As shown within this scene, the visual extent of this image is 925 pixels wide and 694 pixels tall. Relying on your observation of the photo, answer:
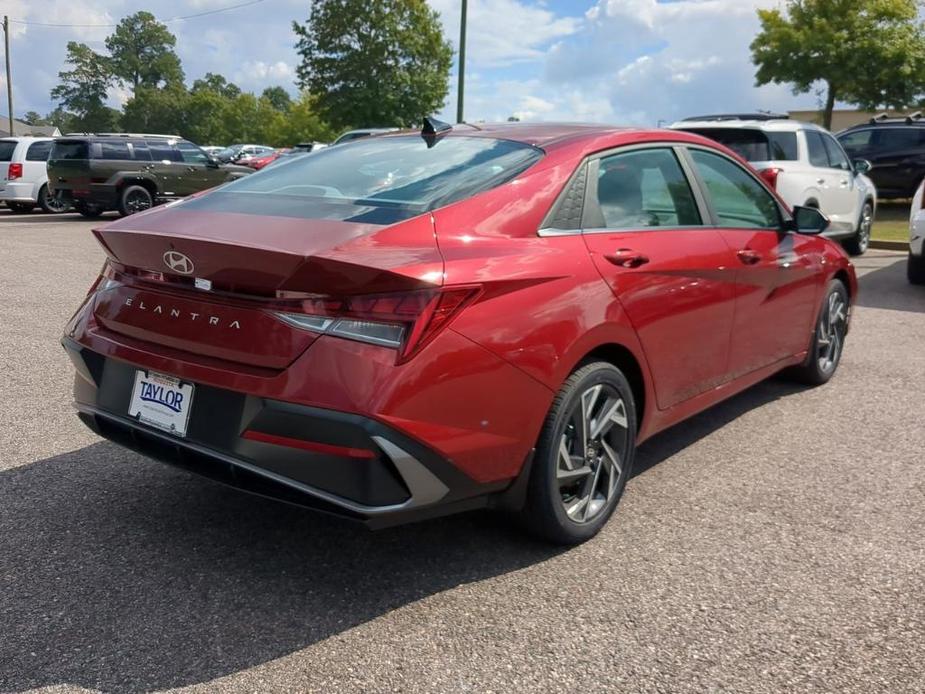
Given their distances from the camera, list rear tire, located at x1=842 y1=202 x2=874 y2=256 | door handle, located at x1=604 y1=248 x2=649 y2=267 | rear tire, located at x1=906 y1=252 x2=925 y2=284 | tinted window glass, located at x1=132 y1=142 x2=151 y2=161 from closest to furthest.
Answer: door handle, located at x1=604 y1=248 x2=649 y2=267 → rear tire, located at x1=906 y1=252 x2=925 y2=284 → rear tire, located at x1=842 y1=202 x2=874 y2=256 → tinted window glass, located at x1=132 y1=142 x2=151 y2=161

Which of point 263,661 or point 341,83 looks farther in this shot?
point 341,83

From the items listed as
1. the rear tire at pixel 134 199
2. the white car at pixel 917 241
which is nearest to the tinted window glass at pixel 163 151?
the rear tire at pixel 134 199

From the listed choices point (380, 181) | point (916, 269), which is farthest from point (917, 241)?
point (380, 181)

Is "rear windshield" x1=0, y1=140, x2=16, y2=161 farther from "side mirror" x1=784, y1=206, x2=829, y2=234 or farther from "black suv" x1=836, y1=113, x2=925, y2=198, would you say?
"side mirror" x1=784, y1=206, x2=829, y2=234

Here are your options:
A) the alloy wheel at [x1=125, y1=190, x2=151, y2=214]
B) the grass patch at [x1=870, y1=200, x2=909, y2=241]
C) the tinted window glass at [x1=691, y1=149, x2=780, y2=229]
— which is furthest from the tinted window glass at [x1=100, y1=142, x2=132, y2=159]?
the tinted window glass at [x1=691, y1=149, x2=780, y2=229]

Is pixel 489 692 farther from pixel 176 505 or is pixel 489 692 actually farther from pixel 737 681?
pixel 176 505

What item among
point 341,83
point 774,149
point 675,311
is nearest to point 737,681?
point 675,311

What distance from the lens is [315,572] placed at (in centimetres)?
313

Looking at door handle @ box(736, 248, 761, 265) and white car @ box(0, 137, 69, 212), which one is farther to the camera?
white car @ box(0, 137, 69, 212)

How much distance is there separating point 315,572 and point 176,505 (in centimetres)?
85

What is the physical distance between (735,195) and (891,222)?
1398 centimetres

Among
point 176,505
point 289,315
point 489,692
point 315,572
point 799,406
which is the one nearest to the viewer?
point 489,692

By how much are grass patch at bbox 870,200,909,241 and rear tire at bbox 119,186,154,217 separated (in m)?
13.5

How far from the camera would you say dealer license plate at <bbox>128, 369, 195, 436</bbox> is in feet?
9.49
